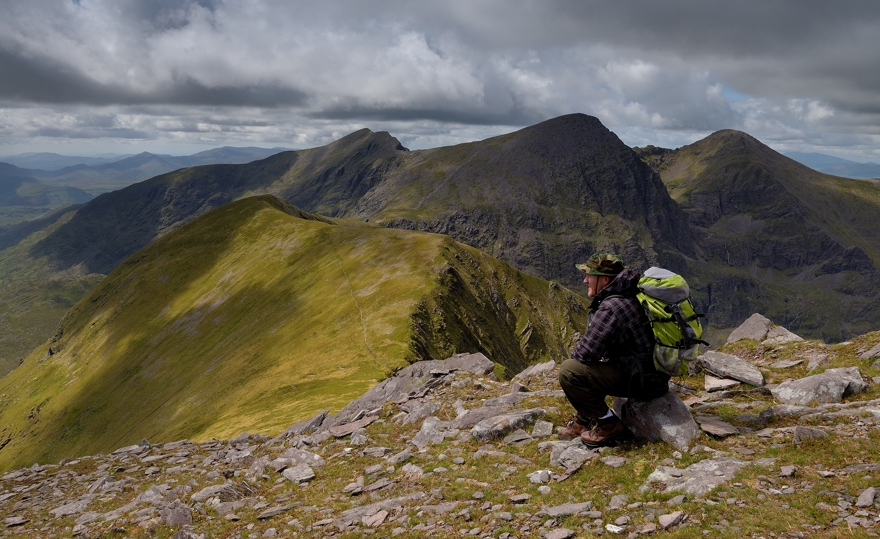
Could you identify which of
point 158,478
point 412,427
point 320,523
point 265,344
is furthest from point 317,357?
point 320,523

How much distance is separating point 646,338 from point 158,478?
24.1m

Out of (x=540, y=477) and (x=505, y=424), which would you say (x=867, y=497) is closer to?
(x=540, y=477)


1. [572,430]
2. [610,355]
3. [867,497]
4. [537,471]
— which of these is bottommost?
[537,471]

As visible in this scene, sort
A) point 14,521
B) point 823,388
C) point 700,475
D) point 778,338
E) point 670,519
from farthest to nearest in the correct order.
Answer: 1. point 778,338
2. point 14,521
3. point 823,388
4. point 700,475
5. point 670,519

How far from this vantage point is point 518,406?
19.9 metres

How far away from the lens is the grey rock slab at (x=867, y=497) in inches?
362

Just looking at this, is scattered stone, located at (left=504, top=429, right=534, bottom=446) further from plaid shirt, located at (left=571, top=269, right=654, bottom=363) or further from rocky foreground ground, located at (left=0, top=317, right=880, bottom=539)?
plaid shirt, located at (left=571, top=269, right=654, bottom=363)

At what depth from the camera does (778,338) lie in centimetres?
2338

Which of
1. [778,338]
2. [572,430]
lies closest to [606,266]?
[572,430]

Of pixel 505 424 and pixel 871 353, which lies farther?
pixel 871 353

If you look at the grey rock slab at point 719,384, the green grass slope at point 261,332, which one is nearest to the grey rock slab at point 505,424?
the grey rock slab at point 719,384

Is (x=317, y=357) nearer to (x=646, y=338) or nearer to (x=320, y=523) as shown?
(x=320, y=523)

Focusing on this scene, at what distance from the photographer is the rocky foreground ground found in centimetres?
1055

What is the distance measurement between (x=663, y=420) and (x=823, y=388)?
236 inches
